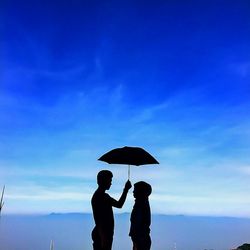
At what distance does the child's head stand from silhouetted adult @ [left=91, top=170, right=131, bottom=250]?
82 cm

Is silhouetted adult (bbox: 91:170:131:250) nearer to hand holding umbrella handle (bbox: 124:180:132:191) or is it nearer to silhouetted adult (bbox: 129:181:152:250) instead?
hand holding umbrella handle (bbox: 124:180:132:191)

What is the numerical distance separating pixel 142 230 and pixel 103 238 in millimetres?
1549

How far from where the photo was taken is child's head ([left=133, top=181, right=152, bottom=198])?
32.2 ft

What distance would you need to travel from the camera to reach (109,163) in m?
10.5

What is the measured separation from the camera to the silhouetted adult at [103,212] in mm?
8789

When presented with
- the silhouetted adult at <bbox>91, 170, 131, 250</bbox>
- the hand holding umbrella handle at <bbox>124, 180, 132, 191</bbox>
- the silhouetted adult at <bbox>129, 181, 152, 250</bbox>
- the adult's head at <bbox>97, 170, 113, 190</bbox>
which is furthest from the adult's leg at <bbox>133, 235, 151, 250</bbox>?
the adult's head at <bbox>97, 170, 113, 190</bbox>

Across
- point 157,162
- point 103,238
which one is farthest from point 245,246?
point 103,238

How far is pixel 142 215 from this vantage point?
32.6 ft

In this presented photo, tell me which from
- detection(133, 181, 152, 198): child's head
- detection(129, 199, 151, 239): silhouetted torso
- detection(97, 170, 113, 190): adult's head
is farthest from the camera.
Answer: detection(129, 199, 151, 239): silhouetted torso

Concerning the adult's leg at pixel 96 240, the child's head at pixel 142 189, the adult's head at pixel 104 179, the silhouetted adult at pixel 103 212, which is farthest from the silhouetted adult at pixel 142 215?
the adult's leg at pixel 96 240

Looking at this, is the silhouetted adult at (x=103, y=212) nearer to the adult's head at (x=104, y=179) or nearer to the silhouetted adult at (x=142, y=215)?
the adult's head at (x=104, y=179)

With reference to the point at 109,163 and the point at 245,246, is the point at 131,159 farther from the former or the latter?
the point at 245,246

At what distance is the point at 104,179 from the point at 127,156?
1682 millimetres

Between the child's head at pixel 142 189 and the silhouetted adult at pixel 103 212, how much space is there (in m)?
0.82
